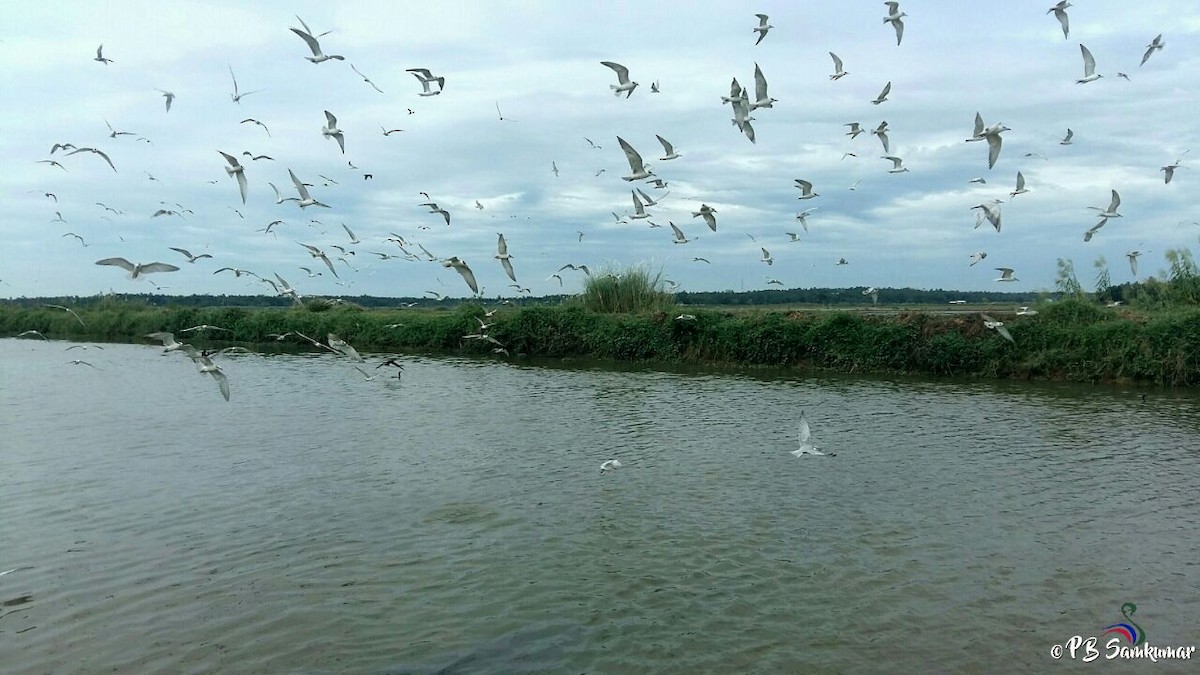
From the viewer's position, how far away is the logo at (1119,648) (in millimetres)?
7105

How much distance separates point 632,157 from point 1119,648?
373 inches

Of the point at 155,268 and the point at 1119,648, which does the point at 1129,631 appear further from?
the point at 155,268

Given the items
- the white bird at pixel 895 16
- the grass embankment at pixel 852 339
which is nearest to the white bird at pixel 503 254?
the white bird at pixel 895 16

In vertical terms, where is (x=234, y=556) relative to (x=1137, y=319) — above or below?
below

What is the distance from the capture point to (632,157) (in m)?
14.1

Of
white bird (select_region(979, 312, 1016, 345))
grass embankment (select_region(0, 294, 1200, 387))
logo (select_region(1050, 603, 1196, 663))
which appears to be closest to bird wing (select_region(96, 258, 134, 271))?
logo (select_region(1050, 603, 1196, 663))

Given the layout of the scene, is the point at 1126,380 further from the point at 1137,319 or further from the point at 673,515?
the point at 673,515

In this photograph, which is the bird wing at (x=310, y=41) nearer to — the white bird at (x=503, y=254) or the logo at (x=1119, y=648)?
the white bird at (x=503, y=254)

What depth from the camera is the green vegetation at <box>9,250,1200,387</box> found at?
74.3 feet

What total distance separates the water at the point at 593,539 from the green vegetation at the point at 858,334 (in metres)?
3.94

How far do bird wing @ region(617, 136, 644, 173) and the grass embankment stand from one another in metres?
13.8

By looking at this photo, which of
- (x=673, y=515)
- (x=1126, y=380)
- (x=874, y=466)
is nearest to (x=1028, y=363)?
(x=1126, y=380)

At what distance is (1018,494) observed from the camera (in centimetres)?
1198

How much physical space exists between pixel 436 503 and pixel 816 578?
507cm
